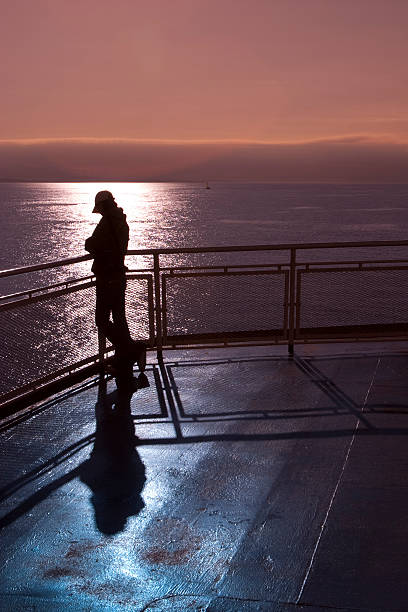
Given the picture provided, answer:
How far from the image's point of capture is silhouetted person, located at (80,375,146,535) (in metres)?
3.93

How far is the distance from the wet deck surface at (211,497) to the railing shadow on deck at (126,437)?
16 mm

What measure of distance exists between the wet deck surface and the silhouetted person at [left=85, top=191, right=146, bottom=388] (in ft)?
1.24

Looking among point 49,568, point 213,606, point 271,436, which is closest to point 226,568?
point 213,606

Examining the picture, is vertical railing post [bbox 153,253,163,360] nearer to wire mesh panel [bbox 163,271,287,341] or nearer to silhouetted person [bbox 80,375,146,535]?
silhouetted person [bbox 80,375,146,535]

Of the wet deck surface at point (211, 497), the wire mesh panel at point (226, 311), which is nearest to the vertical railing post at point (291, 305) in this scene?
the wet deck surface at point (211, 497)

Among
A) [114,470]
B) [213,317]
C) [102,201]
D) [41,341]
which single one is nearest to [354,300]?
[213,317]

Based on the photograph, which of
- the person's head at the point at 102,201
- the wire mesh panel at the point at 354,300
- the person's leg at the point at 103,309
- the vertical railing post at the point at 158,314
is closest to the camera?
the person's head at the point at 102,201

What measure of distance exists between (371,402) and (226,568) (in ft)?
9.54

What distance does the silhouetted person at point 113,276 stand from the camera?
19.7 feet

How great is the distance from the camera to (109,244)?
608 centimetres

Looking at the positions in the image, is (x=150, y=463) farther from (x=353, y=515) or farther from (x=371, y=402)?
(x=371, y=402)

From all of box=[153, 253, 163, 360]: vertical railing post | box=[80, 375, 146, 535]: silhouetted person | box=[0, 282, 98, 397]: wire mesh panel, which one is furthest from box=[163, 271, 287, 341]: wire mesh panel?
box=[80, 375, 146, 535]: silhouetted person

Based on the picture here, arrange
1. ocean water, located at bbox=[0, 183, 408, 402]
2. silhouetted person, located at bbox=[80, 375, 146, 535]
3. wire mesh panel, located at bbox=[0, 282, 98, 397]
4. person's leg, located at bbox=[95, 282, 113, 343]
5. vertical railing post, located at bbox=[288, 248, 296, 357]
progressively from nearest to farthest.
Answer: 1. silhouetted person, located at bbox=[80, 375, 146, 535]
2. person's leg, located at bbox=[95, 282, 113, 343]
3. vertical railing post, located at bbox=[288, 248, 296, 357]
4. wire mesh panel, located at bbox=[0, 282, 98, 397]
5. ocean water, located at bbox=[0, 183, 408, 402]

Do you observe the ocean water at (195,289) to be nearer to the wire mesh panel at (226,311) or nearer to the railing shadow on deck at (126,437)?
the wire mesh panel at (226,311)
